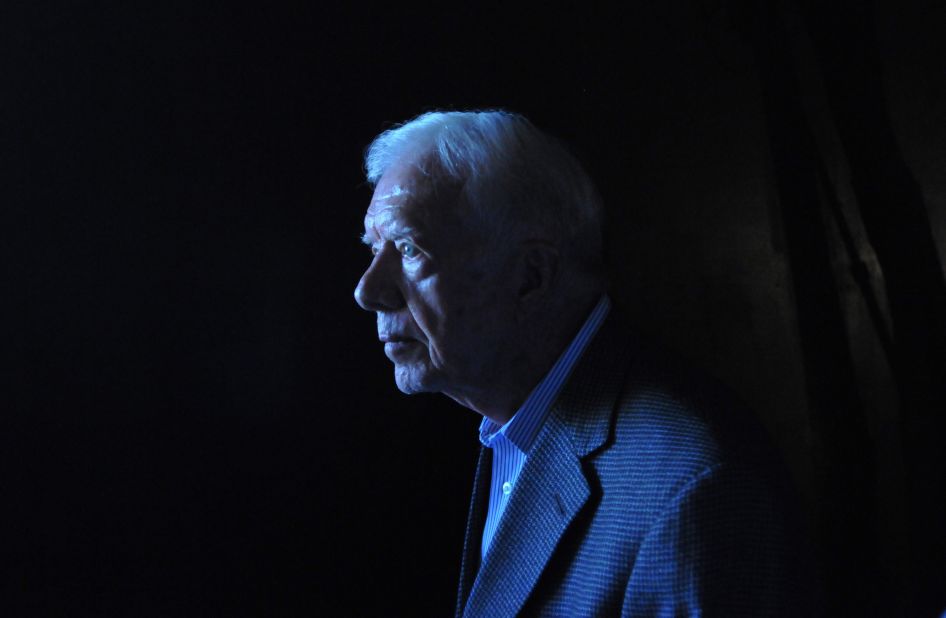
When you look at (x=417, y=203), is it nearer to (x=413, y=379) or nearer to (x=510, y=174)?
(x=510, y=174)

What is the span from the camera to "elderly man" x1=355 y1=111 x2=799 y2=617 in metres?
1.01

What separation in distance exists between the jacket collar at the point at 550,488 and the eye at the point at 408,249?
0.32 meters

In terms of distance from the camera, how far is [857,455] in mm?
1810

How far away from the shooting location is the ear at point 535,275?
1288 millimetres

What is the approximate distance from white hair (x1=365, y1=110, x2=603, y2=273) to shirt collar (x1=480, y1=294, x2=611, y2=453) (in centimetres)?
12

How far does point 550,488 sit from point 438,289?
354 millimetres

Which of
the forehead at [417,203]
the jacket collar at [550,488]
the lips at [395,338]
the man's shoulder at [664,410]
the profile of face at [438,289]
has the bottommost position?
the jacket collar at [550,488]

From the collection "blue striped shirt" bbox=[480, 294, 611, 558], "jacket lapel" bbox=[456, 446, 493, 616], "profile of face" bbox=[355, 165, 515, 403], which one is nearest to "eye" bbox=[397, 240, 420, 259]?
"profile of face" bbox=[355, 165, 515, 403]

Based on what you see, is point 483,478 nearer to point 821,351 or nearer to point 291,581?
point 291,581

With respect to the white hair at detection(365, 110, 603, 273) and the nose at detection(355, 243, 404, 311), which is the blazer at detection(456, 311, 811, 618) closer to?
the white hair at detection(365, 110, 603, 273)

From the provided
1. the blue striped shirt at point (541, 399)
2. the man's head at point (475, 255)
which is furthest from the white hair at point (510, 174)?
the blue striped shirt at point (541, 399)

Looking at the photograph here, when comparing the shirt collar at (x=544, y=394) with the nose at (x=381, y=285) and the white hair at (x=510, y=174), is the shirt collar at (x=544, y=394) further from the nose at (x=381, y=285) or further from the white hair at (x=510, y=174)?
the nose at (x=381, y=285)

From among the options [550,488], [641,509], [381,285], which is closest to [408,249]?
[381,285]

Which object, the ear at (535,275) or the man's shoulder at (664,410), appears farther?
the ear at (535,275)
